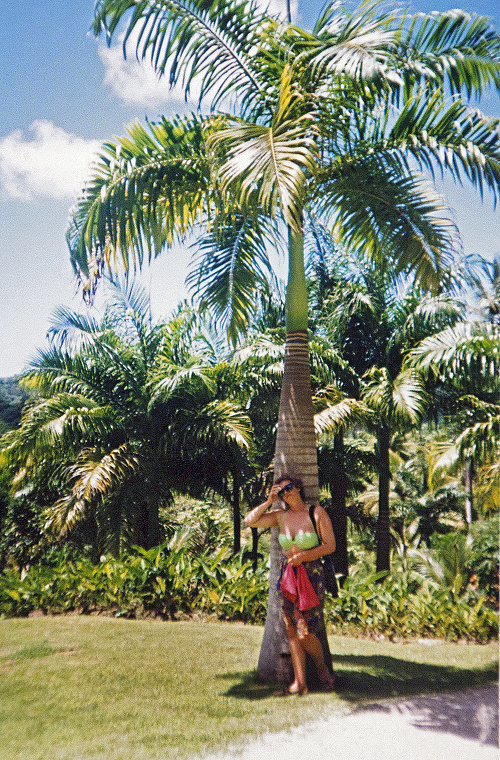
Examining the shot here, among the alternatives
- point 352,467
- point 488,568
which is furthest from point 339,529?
point 488,568

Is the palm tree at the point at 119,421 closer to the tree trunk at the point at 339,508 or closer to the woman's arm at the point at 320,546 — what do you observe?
the tree trunk at the point at 339,508

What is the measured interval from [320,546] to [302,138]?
10.5 feet

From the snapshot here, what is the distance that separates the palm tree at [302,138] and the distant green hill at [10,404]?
6.20m

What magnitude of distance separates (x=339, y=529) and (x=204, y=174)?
7.34m

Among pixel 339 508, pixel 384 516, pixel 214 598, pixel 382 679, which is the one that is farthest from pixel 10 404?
pixel 382 679

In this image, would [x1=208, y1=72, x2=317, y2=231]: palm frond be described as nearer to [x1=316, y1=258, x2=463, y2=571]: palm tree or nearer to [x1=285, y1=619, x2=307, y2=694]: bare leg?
[x1=285, y1=619, x2=307, y2=694]: bare leg

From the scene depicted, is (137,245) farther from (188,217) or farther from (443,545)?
(443,545)

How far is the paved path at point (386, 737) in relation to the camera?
11.7 ft

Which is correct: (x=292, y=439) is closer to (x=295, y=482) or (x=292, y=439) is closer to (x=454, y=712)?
(x=295, y=482)

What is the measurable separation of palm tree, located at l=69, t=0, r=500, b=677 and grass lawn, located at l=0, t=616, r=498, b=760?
27.5 inches

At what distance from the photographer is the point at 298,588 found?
4.29 metres

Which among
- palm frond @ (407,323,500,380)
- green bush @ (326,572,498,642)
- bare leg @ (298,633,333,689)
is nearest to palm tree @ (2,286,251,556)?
green bush @ (326,572,498,642)

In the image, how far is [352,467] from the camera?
37.7 ft

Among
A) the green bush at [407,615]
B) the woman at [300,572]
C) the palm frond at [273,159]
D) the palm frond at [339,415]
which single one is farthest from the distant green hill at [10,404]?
the woman at [300,572]
